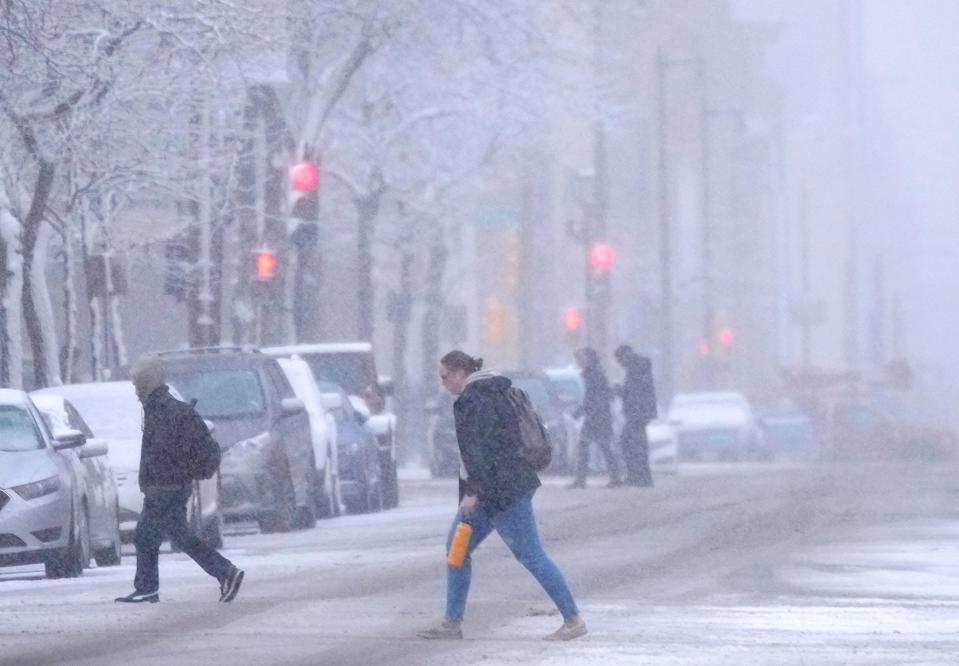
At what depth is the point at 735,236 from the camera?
331 feet

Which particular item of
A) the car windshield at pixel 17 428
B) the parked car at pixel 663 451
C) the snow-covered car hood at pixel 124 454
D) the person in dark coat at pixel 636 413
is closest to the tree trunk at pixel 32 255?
the snow-covered car hood at pixel 124 454

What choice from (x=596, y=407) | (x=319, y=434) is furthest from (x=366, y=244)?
(x=319, y=434)

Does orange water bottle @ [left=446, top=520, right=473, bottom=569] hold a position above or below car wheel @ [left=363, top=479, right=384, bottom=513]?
above

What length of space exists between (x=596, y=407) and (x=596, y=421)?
0.20 meters

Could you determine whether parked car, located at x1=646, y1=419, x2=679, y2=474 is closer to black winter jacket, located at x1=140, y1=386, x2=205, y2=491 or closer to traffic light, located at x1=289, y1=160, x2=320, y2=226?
traffic light, located at x1=289, y1=160, x2=320, y2=226

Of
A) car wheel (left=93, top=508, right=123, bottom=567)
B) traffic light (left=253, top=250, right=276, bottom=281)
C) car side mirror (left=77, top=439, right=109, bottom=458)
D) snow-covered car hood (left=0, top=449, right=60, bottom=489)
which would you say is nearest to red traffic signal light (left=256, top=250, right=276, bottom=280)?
traffic light (left=253, top=250, right=276, bottom=281)

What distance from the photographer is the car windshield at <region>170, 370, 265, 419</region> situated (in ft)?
77.3

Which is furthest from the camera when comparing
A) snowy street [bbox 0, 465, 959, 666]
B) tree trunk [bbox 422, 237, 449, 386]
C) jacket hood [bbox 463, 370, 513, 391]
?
tree trunk [bbox 422, 237, 449, 386]

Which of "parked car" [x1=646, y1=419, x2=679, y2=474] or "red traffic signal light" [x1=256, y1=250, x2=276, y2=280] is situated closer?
"red traffic signal light" [x1=256, y1=250, x2=276, y2=280]

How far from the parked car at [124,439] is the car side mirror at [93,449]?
1.52m

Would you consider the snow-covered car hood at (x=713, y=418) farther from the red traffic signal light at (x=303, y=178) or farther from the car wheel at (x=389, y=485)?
the car wheel at (x=389, y=485)

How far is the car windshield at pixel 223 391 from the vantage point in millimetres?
23562

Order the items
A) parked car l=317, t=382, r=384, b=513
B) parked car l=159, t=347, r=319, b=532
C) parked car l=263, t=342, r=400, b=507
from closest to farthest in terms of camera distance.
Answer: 1. parked car l=159, t=347, r=319, b=532
2. parked car l=317, t=382, r=384, b=513
3. parked car l=263, t=342, r=400, b=507

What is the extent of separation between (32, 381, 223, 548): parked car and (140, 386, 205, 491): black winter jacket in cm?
489
